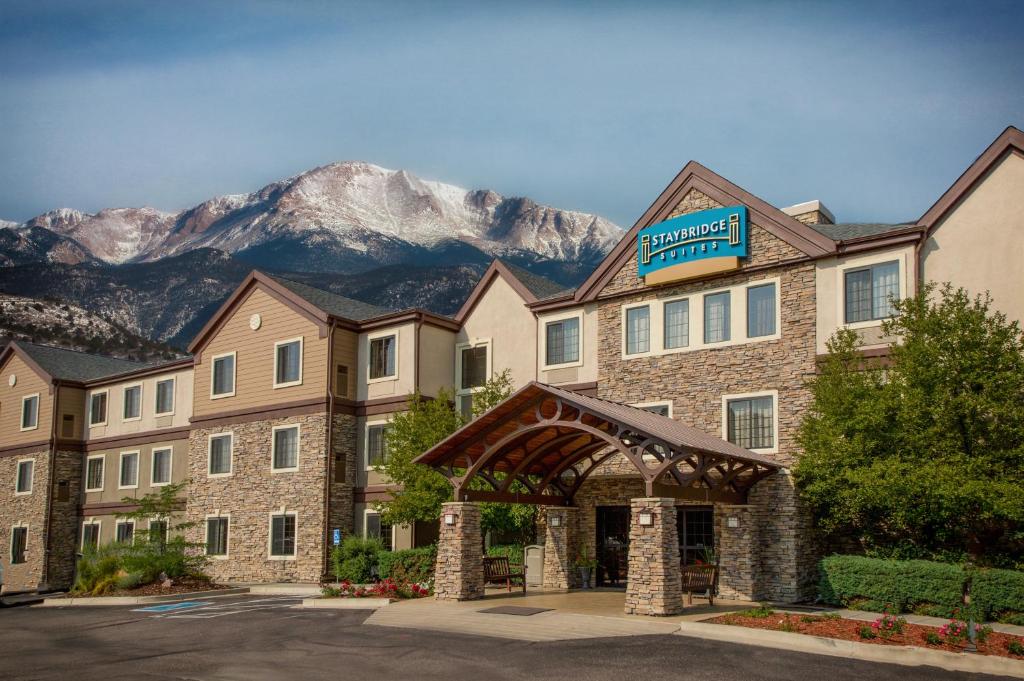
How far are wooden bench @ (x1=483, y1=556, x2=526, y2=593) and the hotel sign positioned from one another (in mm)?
9031

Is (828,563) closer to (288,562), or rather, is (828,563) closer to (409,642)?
(409,642)

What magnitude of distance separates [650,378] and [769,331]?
376cm

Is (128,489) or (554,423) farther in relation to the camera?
(128,489)

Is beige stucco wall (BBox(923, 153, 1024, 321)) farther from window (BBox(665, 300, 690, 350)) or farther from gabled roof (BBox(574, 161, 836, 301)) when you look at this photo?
window (BBox(665, 300, 690, 350))

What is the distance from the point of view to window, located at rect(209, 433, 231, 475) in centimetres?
3553

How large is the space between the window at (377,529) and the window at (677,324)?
39.9 feet

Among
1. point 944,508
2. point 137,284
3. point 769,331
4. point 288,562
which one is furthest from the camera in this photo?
point 137,284

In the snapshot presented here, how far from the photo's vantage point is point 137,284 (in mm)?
168125

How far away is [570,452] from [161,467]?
2250 centimetres

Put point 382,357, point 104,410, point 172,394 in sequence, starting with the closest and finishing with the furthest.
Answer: point 382,357 < point 172,394 < point 104,410

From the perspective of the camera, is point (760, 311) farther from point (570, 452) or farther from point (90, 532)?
point (90, 532)

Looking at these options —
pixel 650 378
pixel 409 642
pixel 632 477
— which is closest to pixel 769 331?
pixel 650 378

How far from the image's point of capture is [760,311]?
24.7 m

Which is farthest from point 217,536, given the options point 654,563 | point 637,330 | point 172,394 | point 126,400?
point 654,563
